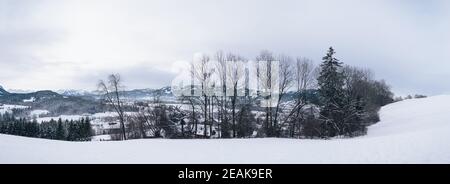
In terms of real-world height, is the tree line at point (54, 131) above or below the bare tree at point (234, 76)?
below

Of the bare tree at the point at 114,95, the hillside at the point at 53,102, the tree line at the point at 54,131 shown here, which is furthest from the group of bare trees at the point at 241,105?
the hillside at the point at 53,102

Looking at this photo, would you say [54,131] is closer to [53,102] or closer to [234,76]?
[234,76]

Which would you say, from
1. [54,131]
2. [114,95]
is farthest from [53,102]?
[114,95]

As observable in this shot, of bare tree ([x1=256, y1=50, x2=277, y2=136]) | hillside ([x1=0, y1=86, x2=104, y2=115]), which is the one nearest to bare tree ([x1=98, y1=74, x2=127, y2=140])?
bare tree ([x1=256, y1=50, x2=277, y2=136])

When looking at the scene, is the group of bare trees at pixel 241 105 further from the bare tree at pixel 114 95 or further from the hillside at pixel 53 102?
the hillside at pixel 53 102

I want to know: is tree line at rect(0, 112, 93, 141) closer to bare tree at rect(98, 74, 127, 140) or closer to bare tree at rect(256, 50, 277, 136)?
bare tree at rect(98, 74, 127, 140)

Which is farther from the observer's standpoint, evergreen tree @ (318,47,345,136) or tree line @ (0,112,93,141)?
tree line @ (0,112,93,141)

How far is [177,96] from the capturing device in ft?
91.1

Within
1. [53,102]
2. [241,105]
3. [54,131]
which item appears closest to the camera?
[241,105]

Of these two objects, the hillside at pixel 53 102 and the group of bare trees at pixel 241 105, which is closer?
the group of bare trees at pixel 241 105

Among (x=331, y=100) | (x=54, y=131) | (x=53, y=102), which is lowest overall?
(x=54, y=131)

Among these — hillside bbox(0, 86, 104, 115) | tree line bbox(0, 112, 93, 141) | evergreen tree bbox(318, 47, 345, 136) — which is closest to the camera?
evergreen tree bbox(318, 47, 345, 136)
